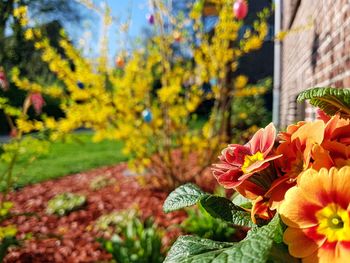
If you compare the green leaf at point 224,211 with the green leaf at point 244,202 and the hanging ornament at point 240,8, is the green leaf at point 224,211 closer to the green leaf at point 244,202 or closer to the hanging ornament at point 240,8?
the green leaf at point 244,202

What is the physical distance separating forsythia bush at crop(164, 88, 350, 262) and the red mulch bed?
99.1 inches

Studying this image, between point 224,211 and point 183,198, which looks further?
point 183,198

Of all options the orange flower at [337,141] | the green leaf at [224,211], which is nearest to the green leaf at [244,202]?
the green leaf at [224,211]

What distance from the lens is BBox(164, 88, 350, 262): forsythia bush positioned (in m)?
0.79

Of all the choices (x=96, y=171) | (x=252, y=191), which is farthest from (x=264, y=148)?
(x=96, y=171)

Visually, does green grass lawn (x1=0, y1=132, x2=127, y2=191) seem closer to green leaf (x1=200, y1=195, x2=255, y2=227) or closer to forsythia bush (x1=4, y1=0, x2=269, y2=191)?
forsythia bush (x1=4, y1=0, x2=269, y2=191)

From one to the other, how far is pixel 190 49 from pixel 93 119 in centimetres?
132

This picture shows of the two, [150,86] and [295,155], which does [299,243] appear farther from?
[150,86]

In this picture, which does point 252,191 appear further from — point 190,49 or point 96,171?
point 96,171

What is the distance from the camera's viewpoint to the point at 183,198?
1.12 meters

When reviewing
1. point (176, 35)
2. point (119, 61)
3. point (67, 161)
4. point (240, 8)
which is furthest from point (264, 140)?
point (67, 161)

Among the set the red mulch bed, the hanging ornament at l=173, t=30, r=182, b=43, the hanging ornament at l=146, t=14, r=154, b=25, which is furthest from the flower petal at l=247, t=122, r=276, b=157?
the hanging ornament at l=146, t=14, r=154, b=25

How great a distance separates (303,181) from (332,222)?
0.08 metres

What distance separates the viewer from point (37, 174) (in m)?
7.98
